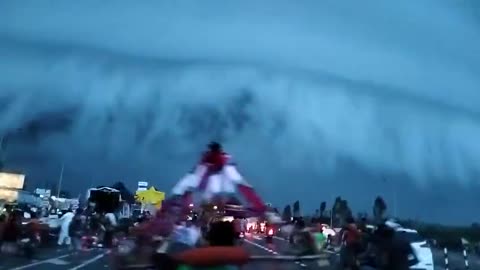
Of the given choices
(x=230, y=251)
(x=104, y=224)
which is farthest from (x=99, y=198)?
(x=230, y=251)

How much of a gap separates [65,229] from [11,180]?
2377cm

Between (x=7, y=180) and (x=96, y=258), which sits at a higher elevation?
(x=7, y=180)

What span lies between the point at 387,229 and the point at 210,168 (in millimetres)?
4629

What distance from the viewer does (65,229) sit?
114ft

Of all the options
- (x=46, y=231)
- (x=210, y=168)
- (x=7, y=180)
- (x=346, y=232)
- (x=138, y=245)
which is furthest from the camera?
(x=7, y=180)

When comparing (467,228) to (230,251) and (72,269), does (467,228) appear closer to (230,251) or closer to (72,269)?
(72,269)

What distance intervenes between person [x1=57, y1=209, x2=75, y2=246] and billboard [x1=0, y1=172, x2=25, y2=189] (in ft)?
67.4

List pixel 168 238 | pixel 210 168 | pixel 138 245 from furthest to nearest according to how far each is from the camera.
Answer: pixel 138 245 < pixel 168 238 < pixel 210 168

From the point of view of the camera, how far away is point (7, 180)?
185 feet

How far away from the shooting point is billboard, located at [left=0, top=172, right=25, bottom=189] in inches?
2194

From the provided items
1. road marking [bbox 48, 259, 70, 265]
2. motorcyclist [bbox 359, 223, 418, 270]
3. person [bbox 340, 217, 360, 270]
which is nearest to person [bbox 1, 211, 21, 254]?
road marking [bbox 48, 259, 70, 265]

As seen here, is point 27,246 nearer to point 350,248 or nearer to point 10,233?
point 10,233

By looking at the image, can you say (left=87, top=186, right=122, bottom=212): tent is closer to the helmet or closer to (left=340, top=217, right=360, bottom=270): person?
(left=340, top=217, right=360, bottom=270): person

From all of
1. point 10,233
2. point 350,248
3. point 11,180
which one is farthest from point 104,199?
point 350,248
